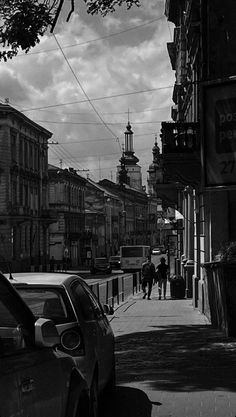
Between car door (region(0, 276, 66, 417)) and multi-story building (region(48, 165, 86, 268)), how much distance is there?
2764 inches

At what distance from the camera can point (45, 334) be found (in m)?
4.02

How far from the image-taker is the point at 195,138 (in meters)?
15.3

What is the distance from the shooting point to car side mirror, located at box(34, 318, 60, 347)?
13.1ft

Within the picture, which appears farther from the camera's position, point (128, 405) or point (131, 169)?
point (131, 169)

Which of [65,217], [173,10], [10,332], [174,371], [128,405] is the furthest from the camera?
[65,217]

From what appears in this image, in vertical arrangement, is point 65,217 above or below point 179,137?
above

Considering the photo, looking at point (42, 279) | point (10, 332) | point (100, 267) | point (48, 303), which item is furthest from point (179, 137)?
point (100, 267)

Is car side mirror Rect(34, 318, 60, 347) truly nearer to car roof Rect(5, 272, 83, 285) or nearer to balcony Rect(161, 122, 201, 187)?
car roof Rect(5, 272, 83, 285)

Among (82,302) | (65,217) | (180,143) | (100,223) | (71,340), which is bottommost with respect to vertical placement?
(71,340)

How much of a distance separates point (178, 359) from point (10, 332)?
6.61 meters

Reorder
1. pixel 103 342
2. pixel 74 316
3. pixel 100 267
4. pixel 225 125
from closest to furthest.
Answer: pixel 74 316 → pixel 103 342 → pixel 225 125 → pixel 100 267

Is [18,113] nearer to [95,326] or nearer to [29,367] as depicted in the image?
[95,326]

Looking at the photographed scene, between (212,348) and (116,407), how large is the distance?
13.5ft

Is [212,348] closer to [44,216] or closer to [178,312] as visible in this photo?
[178,312]
